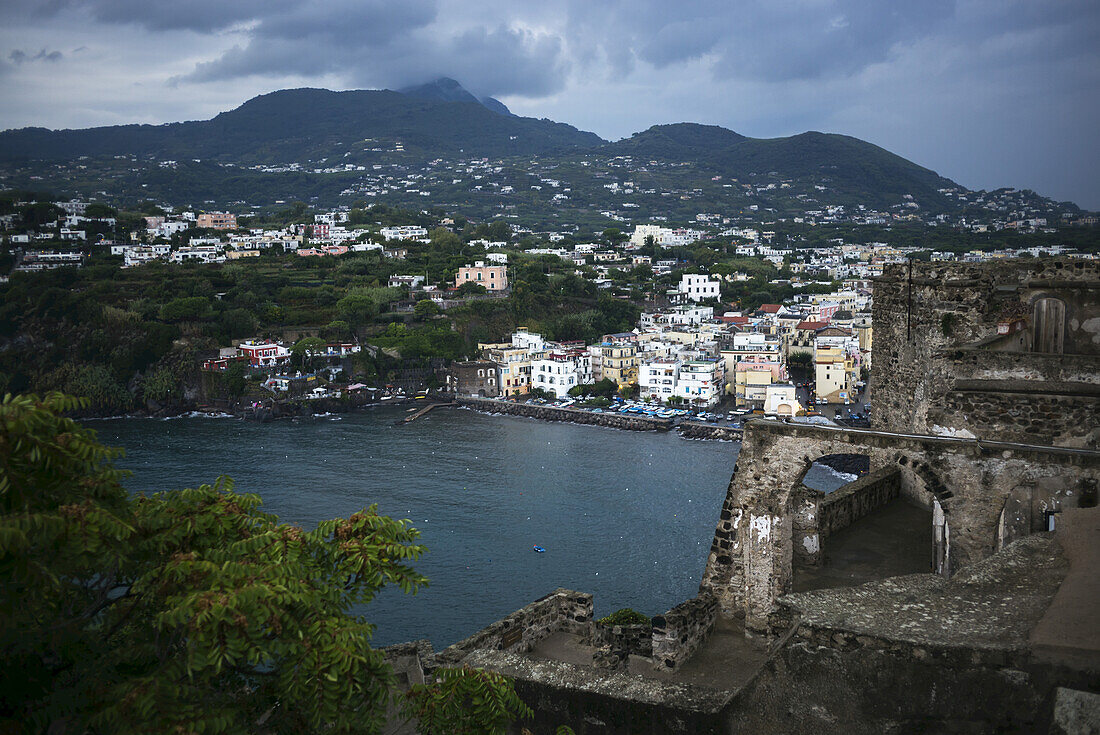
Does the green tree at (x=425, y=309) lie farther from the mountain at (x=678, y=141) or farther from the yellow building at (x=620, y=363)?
the mountain at (x=678, y=141)

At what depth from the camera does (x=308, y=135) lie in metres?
183

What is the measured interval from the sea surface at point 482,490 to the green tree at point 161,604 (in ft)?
35.6

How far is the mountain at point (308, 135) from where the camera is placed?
6634 inches

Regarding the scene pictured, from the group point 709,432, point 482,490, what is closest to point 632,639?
point 482,490

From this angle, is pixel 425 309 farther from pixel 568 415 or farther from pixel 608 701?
pixel 608 701

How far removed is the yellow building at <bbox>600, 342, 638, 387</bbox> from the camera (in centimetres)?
4541

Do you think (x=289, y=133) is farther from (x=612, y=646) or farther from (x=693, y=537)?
(x=612, y=646)

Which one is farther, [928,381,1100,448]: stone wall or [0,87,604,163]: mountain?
[0,87,604,163]: mountain

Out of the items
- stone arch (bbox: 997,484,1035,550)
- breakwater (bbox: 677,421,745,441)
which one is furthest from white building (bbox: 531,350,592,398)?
stone arch (bbox: 997,484,1035,550)

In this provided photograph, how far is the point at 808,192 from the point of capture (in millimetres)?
144625

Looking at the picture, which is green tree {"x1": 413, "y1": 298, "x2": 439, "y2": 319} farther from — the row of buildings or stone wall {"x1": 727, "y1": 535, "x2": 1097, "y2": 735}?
stone wall {"x1": 727, "y1": 535, "x2": 1097, "y2": 735}

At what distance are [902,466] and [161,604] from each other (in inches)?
153

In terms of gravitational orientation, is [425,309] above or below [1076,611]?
below

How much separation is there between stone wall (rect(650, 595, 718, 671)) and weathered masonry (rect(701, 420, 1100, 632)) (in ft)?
0.89
